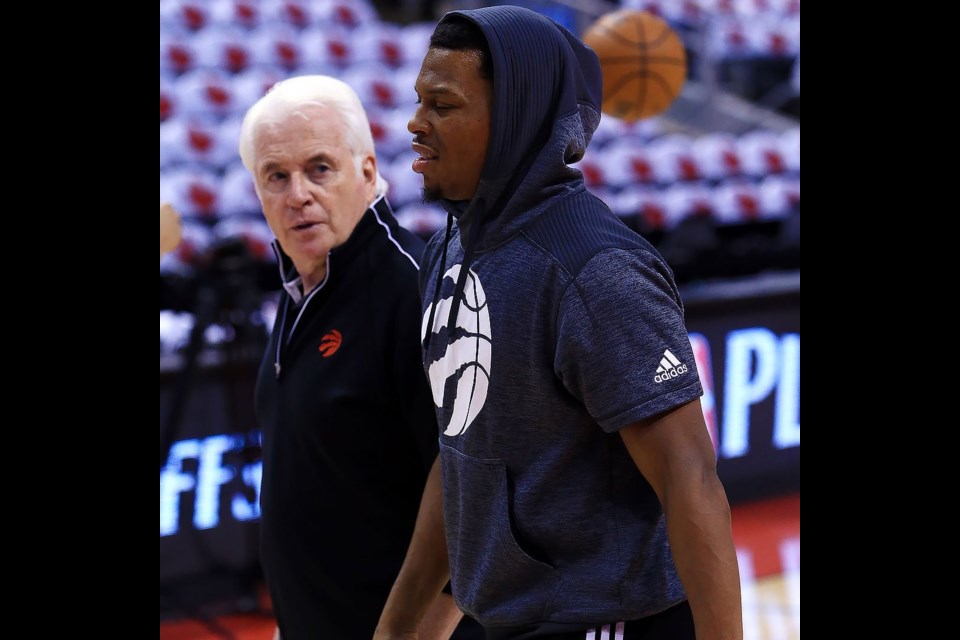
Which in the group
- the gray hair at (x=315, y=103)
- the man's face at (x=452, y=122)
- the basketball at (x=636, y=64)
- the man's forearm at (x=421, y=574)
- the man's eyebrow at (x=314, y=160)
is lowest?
the man's forearm at (x=421, y=574)

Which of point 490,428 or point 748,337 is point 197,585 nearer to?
point 748,337

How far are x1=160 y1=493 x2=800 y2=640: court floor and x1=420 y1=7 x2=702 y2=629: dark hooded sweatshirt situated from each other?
7.90 feet

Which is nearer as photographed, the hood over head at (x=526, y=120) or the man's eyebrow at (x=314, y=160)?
the hood over head at (x=526, y=120)

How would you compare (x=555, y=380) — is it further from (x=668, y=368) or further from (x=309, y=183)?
(x=309, y=183)

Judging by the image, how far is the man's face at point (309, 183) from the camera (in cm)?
219

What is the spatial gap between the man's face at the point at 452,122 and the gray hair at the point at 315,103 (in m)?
0.68

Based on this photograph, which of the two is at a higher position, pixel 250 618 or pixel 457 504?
pixel 457 504

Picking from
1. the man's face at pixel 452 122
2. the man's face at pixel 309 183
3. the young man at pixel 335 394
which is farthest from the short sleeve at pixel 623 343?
the man's face at pixel 309 183

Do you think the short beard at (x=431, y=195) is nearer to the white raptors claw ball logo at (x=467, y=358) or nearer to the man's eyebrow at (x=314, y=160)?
the white raptors claw ball logo at (x=467, y=358)

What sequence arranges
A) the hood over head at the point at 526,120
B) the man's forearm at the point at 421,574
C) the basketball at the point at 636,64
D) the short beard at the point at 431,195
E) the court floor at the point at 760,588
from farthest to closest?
the basketball at the point at 636,64 → the court floor at the point at 760,588 → the man's forearm at the point at 421,574 → the short beard at the point at 431,195 → the hood over head at the point at 526,120

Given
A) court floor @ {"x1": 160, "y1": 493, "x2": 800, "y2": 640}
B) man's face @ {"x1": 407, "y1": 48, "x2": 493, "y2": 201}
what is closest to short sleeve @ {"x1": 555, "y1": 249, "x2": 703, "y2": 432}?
man's face @ {"x1": 407, "y1": 48, "x2": 493, "y2": 201}

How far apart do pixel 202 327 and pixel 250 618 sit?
3.61ft

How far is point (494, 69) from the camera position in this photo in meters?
1.47
